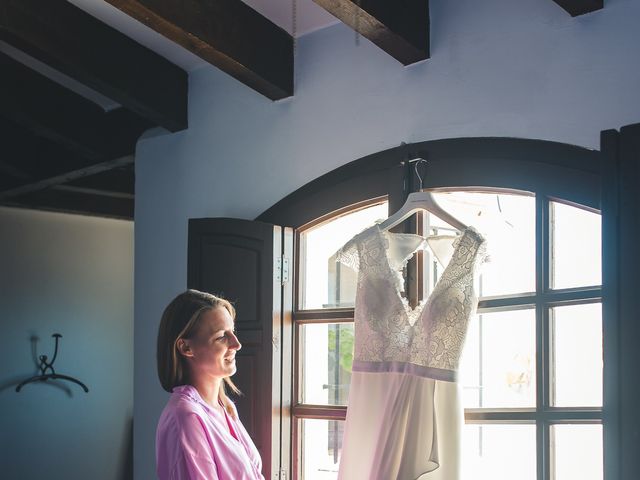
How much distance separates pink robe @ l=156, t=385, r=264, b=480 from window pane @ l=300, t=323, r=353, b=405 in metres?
0.91

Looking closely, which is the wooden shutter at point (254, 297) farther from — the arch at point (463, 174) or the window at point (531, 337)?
the window at point (531, 337)

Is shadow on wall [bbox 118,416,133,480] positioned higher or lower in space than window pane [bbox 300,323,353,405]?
lower

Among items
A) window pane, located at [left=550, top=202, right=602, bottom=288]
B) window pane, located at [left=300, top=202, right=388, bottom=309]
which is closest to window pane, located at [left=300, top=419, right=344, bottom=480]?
window pane, located at [left=300, top=202, right=388, bottom=309]

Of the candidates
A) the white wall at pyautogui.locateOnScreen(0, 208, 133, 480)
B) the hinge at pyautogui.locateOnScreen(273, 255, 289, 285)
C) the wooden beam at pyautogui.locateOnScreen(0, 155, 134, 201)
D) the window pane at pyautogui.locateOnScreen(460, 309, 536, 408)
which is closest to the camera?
the window pane at pyautogui.locateOnScreen(460, 309, 536, 408)

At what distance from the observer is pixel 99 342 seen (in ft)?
24.1

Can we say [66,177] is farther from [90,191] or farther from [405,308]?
[405,308]

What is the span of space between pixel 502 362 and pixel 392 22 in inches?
47.6

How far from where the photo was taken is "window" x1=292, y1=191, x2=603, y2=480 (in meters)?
2.73

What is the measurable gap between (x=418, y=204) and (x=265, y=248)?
3.03ft

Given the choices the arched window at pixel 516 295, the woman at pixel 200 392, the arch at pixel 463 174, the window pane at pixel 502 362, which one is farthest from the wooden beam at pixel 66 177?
the window pane at pixel 502 362

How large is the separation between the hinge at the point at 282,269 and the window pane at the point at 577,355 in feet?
3.79

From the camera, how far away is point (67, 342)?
714cm

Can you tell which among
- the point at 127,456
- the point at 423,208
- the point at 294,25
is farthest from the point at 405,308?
the point at 127,456

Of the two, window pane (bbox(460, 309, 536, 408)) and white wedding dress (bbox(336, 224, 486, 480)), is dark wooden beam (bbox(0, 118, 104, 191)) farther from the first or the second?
window pane (bbox(460, 309, 536, 408))
